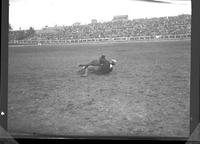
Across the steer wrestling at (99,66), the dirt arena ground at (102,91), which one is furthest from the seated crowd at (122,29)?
the steer wrestling at (99,66)

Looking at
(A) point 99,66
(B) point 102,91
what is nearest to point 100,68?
(A) point 99,66

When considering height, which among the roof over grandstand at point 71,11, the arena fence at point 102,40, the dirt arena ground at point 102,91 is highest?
the roof over grandstand at point 71,11

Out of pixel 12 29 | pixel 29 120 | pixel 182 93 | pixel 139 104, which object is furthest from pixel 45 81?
pixel 182 93

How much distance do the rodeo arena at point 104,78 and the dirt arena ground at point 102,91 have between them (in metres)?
0.01

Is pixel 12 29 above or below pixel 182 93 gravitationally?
above

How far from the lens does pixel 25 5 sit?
308cm

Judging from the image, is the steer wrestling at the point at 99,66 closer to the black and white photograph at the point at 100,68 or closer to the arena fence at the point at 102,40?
the black and white photograph at the point at 100,68

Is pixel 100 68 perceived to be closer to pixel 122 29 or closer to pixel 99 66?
pixel 99 66

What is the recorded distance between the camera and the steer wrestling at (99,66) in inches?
121

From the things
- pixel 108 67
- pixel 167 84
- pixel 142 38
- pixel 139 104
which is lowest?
pixel 139 104

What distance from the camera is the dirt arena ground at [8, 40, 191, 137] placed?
2990 millimetres

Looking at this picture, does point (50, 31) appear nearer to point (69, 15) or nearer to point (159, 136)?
point (69, 15)

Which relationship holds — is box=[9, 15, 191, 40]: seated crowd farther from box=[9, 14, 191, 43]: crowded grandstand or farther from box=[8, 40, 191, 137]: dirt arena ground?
box=[8, 40, 191, 137]: dirt arena ground

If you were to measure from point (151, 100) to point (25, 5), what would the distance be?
71.1 inches
